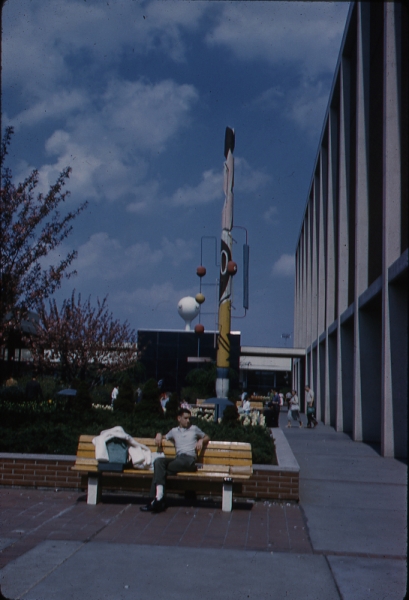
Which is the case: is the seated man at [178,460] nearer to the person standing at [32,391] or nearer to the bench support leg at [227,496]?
the bench support leg at [227,496]

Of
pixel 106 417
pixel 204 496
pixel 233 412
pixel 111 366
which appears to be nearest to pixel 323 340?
pixel 111 366

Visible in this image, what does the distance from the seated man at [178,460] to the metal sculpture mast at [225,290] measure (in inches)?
594

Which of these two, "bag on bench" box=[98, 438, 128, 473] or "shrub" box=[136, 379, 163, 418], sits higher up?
"shrub" box=[136, 379, 163, 418]

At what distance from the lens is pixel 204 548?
23.2 ft

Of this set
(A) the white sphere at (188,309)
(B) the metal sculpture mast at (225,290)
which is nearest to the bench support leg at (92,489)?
(B) the metal sculpture mast at (225,290)

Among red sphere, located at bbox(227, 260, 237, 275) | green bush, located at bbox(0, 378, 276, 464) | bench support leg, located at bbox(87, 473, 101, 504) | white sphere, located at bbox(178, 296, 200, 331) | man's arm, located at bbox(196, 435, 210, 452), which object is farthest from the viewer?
white sphere, located at bbox(178, 296, 200, 331)

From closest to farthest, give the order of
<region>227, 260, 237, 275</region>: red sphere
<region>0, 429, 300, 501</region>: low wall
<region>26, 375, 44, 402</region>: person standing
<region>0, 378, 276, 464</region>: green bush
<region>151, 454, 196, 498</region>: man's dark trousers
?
<region>151, 454, 196, 498</region>: man's dark trousers < <region>0, 429, 300, 501</region>: low wall < <region>0, 378, 276, 464</region>: green bush < <region>26, 375, 44, 402</region>: person standing < <region>227, 260, 237, 275</region>: red sphere

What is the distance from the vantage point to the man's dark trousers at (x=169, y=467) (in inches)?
362

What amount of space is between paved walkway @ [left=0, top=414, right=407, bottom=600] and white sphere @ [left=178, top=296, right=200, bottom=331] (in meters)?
49.8

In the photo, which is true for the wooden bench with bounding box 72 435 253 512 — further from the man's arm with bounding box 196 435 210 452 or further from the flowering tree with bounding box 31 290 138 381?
the flowering tree with bounding box 31 290 138 381

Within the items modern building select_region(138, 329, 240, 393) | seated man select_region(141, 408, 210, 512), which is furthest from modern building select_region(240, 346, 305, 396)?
seated man select_region(141, 408, 210, 512)

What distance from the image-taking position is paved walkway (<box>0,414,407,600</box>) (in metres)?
5.69

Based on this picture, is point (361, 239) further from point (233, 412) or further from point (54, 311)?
point (54, 311)

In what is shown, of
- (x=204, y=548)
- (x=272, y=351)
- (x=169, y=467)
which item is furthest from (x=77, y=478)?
(x=272, y=351)
